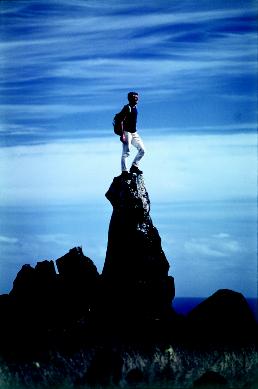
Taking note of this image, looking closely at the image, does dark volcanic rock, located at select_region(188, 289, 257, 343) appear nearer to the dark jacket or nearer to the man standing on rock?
the man standing on rock

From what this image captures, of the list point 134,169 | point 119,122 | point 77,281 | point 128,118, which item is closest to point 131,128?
point 128,118

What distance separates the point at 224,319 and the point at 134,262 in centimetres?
392

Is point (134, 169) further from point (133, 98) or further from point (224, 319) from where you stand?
point (224, 319)

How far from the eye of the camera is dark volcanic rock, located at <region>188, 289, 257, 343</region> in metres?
24.0

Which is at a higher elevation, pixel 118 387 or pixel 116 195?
pixel 116 195

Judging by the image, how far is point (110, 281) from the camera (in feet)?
79.5

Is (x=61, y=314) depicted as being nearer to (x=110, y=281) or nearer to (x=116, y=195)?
(x=110, y=281)

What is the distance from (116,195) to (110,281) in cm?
312

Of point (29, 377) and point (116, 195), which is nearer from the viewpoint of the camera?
point (29, 377)

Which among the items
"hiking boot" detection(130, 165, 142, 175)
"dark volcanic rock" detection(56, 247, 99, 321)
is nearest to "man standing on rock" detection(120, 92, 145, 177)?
"hiking boot" detection(130, 165, 142, 175)

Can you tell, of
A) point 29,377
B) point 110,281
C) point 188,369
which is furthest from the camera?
point 110,281

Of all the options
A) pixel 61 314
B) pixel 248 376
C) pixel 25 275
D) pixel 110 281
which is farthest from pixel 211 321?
pixel 25 275

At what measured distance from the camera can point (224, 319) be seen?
24.5 metres

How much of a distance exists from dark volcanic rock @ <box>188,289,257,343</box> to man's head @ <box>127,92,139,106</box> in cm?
779
